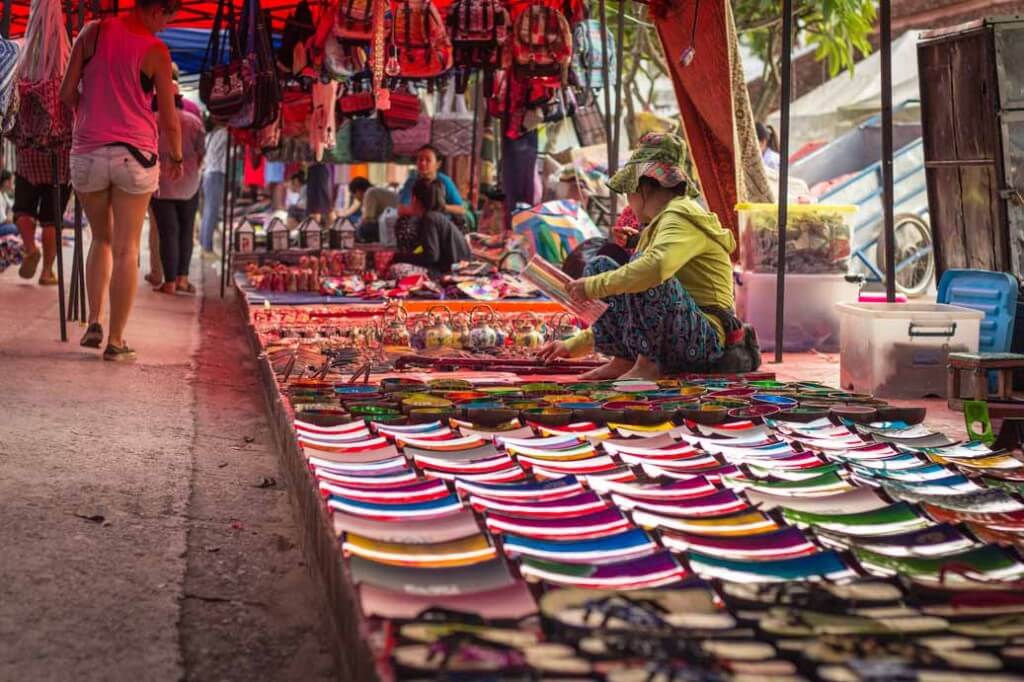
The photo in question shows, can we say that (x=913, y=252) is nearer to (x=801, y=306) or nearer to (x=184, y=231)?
(x=801, y=306)

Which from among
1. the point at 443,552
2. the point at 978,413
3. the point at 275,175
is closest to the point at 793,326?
the point at 978,413

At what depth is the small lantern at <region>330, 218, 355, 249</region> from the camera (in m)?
11.1

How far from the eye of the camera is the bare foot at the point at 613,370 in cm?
526

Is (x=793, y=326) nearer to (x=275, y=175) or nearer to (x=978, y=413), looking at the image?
(x=978, y=413)

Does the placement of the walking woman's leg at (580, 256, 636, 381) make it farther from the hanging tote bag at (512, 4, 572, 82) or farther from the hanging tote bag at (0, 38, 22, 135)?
the hanging tote bag at (512, 4, 572, 82)

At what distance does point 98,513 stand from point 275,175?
16.2 m

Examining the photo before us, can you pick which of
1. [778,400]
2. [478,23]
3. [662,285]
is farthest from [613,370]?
[478,23]

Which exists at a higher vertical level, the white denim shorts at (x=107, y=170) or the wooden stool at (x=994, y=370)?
the white denim shorts at (x=107, y=170)

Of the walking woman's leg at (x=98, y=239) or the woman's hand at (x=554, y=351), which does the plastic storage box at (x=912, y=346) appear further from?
the walking woman's leg at (x=98, y=239)

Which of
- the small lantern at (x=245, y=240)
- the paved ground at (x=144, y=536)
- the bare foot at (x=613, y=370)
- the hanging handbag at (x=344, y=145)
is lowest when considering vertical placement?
the paved ground at (x=144, y=536)

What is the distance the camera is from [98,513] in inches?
129

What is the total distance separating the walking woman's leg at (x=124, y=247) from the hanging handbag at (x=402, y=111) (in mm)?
5113

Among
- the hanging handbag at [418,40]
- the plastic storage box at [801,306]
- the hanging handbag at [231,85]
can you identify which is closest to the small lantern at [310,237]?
the hanging handbag at [418,40]

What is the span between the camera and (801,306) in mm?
7094
